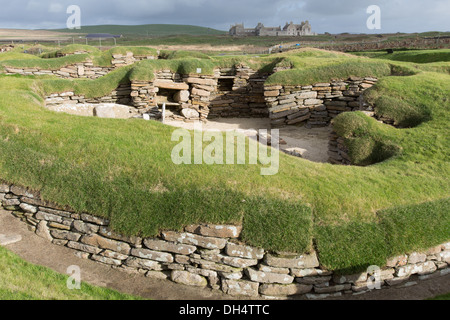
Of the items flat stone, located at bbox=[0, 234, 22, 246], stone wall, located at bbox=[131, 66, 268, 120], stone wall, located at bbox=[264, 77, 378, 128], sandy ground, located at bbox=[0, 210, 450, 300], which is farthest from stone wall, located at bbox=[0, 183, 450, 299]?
stone wall, located at bbox=[131, 66, 268, 120]

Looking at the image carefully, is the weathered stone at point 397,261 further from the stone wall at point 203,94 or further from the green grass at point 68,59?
the green grass at point 68,59

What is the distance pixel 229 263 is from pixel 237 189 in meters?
1.42

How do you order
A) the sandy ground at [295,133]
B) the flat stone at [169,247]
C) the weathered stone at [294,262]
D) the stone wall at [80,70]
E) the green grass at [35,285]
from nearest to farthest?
A: the green grass at [35,285], the weathered stone at [294,262], the flat stone at [169,247], the sandy ground at [295,133], the stone wall at [80,70]

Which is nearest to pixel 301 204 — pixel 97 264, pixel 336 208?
pixel 336 208

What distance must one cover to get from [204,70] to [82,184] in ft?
40.1

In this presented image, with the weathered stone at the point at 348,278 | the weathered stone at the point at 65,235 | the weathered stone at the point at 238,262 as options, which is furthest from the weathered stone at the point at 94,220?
the weathered stone at the point at 348,278

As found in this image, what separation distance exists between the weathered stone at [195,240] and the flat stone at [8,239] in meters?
3.24

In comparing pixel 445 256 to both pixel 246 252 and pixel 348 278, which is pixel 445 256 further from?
pixel 246 252

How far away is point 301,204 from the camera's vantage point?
20.7 ft

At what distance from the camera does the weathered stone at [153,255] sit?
20.4ft

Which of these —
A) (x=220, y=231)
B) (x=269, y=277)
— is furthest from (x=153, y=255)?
(x=269, y=277)

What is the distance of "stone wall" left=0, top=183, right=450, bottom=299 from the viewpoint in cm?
592

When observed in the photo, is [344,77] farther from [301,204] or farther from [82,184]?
[82,184]

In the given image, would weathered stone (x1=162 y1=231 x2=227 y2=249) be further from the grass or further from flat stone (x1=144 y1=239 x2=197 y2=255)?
the grass
